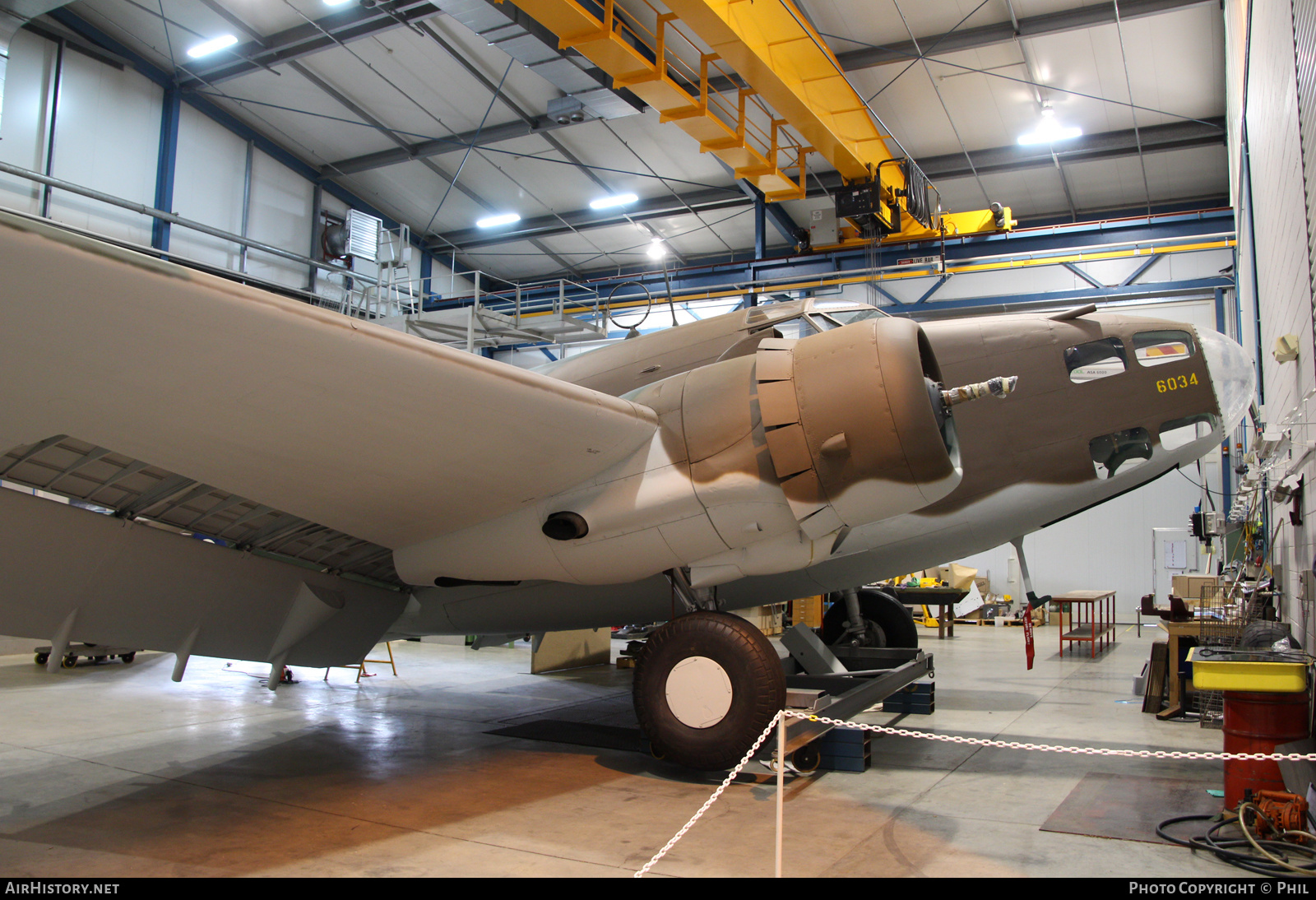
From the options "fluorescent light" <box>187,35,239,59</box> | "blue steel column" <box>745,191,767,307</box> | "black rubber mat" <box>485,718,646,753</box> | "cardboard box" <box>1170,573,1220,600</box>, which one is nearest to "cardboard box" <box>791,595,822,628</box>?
"cardboard box" <box>1170,573,1220,600</box>

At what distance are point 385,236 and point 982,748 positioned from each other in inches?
863

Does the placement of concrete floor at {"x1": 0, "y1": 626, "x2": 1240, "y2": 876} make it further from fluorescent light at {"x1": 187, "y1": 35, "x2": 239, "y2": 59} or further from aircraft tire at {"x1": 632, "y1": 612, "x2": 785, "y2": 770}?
fluorescent light at {"x1": 187, "y1": 35, "x2": 239, "y2": 59}

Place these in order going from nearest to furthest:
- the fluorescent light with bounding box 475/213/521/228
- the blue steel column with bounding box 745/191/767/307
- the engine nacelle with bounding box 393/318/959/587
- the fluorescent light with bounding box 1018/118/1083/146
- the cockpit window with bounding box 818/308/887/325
Result: 1. the engine nacelle with bounding box 393/318/959/587
2. the cockpit window with bounding box 818/308/887/325
3. the fluorescent light with bounding box 1018/118/1083/146
4. the blue steel column with bounding box 745/191/767/307
5. the fluorescent light with bounding box 475/213/521/228

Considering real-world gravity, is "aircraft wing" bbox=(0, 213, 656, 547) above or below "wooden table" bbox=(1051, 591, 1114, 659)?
above

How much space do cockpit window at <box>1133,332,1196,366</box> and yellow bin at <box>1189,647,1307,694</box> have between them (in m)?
2.10

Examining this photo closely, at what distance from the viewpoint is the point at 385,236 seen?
24.1m

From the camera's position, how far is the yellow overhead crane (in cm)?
1248

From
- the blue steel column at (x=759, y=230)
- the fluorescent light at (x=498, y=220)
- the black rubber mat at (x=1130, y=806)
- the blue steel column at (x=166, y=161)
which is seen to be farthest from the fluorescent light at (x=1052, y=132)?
the blue steel column at (x=166, y=161)

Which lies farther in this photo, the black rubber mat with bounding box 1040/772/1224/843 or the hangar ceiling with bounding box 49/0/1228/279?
the hangar ceiling with bounding box 49/0/1228/279

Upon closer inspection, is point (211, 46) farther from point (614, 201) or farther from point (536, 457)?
point (536, 457)

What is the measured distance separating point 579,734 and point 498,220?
1923 centimetres

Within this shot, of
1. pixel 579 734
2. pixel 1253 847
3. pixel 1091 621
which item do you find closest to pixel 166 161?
pixel 579 734

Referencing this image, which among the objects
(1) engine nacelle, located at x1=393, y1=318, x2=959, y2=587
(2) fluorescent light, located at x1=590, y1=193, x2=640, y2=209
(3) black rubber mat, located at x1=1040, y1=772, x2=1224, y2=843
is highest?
(2) fluorescent light, located at x1=590, y1=193, x2=640, y2=209
